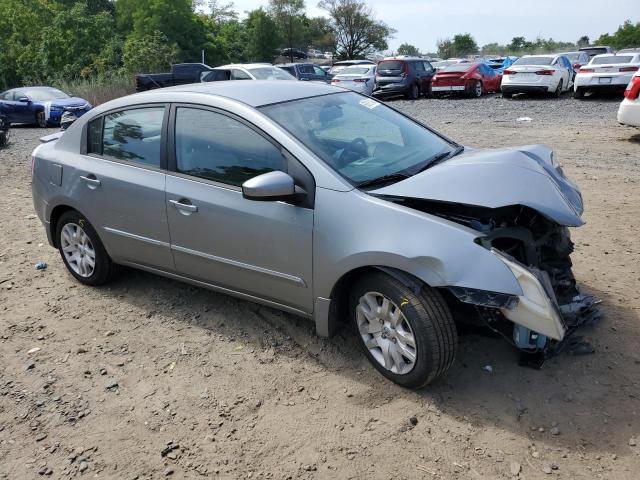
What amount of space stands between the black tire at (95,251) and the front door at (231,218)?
94 centimetres

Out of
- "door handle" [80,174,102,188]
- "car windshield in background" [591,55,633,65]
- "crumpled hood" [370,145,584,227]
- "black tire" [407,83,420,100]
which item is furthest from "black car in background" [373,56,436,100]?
"crumpled hood" [370,145,584,227]

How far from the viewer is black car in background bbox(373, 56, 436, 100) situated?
21266 millimetres

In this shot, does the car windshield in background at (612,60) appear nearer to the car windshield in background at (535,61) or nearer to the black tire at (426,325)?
the car windshield in background at (535,61)

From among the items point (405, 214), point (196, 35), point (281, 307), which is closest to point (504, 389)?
point (405, 214)

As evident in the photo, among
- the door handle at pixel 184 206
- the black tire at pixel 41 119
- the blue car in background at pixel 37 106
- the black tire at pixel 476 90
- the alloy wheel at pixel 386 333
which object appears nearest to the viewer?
the alloy wheel at pixel 386 333

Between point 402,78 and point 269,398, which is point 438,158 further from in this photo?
point 402,78

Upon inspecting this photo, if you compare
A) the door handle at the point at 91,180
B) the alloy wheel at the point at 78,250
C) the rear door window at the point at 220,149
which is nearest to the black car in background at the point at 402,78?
the alloy wheel at the point at 78,250

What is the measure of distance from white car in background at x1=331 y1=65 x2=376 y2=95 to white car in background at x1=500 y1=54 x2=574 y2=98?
4937 mm

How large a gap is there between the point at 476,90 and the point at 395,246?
63.6 feet

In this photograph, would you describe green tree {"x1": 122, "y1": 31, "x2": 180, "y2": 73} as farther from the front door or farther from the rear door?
the front door

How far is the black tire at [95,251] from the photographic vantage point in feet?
15.3

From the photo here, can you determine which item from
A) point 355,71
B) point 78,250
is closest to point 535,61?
point 355,71

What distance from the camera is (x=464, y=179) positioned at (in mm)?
3213

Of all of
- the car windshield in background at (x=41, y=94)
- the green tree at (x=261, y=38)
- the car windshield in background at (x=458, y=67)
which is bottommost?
the car windshield in background at (x=41, y=94)
